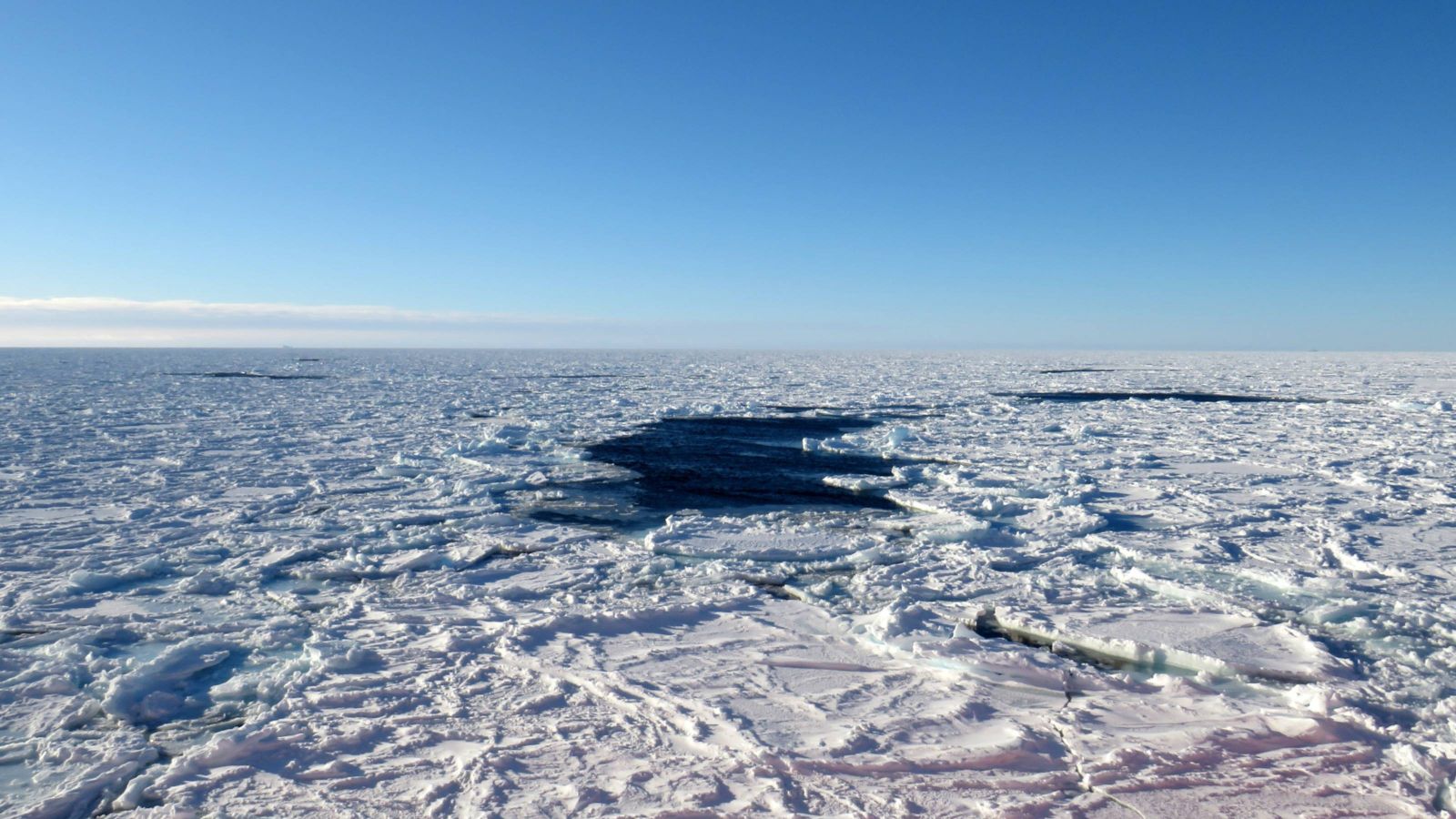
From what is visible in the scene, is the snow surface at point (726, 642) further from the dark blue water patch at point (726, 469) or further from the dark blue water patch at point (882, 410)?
the dark blue water patch at point (882, 410)

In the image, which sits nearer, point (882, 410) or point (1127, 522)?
point (1127, 522)

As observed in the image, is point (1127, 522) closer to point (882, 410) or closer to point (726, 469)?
point (726, 469)

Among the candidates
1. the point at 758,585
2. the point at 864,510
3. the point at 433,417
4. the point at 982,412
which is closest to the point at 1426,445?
the point at 982,412

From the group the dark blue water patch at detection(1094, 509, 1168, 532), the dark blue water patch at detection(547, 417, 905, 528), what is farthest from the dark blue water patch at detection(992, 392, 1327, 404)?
the dark blue water patch at detection(1094, 509, 1168, 532)

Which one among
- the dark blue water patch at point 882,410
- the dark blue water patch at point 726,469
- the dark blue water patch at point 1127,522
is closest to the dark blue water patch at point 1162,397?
the dark blue water patch at point 882,410

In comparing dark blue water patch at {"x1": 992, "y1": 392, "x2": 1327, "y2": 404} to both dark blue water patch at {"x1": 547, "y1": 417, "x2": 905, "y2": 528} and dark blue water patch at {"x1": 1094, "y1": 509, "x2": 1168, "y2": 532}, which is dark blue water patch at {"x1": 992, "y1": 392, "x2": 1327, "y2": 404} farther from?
dark blue water patch at {"x1": 1094, "y1": 509, "x2": 1168, "y2": 532}

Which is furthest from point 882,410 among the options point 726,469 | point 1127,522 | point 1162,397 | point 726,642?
point 726,642

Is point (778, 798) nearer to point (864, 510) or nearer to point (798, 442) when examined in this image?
point (864, 510)
